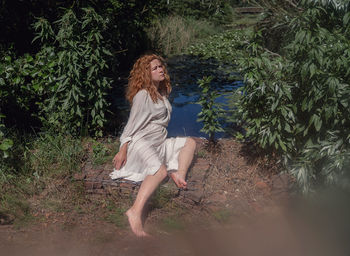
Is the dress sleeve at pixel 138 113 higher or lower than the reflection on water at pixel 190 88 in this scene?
higher

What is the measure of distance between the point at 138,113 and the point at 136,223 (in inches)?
42.3

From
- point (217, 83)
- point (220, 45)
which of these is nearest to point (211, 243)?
point (217, 83)

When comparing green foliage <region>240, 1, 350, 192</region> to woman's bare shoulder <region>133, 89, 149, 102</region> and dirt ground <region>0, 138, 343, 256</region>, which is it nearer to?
dirt ground <region>0, 138, 343, 256</region>

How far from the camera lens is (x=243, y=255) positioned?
3.25m

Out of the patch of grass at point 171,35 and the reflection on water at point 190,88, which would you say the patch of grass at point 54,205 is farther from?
the patch of grass at point 171,35

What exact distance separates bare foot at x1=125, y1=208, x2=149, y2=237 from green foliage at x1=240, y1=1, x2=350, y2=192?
4.91 ft

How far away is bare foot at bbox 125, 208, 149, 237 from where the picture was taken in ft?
11.1

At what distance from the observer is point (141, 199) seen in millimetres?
3502

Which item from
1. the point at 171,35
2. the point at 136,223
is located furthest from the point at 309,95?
the point at 171,35

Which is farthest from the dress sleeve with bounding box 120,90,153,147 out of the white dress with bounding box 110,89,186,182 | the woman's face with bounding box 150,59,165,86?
the woman's face with bounding box 150,59,165,86

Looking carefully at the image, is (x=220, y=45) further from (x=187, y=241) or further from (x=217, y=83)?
(x=187, y=241)

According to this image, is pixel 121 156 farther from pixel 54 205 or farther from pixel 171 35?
pixel 171 35

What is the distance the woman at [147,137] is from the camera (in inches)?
148

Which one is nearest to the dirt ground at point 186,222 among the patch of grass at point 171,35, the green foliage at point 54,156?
the green foliage at point 54,156
